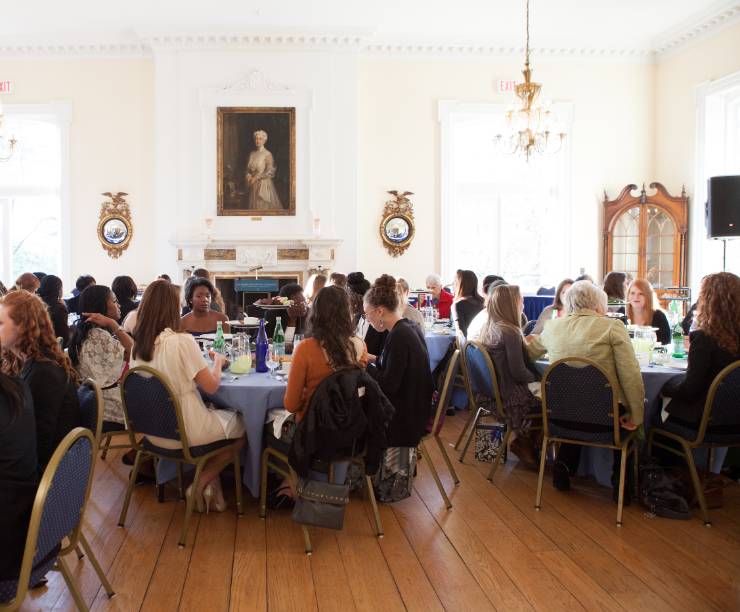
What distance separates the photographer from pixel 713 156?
9570 millimetres

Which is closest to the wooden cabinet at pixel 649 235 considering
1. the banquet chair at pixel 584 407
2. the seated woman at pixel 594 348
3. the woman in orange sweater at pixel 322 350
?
the seated woman at pixel 594 348

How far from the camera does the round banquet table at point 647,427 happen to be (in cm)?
401

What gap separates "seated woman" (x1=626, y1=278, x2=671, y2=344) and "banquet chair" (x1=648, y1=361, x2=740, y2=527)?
167 cm

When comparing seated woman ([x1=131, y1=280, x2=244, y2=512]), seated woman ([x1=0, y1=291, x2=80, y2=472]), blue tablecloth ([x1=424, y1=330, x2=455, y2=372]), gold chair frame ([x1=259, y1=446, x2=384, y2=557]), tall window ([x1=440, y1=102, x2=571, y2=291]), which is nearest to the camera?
seated woman ([x1=0, y1=291, x2=80, y2=472])

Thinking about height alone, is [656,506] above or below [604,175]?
below

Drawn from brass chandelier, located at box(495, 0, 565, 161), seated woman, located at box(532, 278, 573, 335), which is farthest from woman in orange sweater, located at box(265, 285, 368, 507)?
brass chandelier, located at box(495, 0, 565, 161)

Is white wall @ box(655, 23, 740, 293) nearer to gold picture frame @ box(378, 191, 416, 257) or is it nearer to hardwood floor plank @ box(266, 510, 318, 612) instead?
gold picture frame @ box(378, 191, 416, 257)

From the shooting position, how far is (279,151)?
33.1ft

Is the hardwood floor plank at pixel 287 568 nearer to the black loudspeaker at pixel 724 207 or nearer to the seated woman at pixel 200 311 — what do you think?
the seated woman at pixel 200 311

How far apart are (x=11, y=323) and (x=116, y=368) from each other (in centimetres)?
170

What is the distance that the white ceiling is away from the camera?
8883mm

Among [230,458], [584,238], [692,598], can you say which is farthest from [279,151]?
[692,598]

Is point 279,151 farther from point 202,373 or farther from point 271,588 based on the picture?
point 271,588

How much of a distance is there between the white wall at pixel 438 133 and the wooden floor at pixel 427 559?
6.80 m
